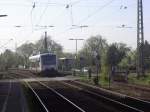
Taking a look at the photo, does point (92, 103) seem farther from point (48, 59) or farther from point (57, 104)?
point (48, 59)

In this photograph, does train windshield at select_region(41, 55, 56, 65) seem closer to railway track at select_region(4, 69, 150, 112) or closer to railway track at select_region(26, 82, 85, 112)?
railway track at select_region(4, 69, 150, 112)

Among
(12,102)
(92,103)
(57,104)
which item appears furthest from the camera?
(12,102)

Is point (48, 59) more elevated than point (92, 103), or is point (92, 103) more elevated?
point (48, 59)

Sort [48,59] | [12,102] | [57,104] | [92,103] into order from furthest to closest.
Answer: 1. [48,59]
2. [12,102]
3. [57,104]
4. [92,103]

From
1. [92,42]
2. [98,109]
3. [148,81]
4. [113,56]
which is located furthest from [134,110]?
[92,42]

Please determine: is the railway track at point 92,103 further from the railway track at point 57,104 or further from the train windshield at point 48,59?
the train windshield at point 48,59

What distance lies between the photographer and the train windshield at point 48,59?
7444cm

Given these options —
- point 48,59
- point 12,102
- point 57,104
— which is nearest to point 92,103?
point 57,104

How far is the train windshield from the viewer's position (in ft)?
244

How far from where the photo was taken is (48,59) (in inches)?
2968

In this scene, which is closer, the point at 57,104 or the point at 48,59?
the point at 57,104

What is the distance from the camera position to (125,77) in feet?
187

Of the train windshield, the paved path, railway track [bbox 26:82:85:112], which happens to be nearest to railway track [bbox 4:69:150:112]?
railway track [bbox 26:82:85:112]

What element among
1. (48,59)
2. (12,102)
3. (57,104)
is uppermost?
(48,59)
